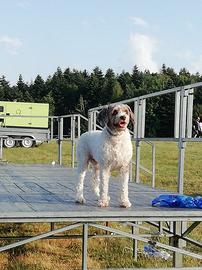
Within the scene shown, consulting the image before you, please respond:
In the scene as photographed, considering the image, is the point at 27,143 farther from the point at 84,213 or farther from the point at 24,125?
the point at 84,213

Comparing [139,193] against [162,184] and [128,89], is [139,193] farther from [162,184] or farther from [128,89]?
[128,89]

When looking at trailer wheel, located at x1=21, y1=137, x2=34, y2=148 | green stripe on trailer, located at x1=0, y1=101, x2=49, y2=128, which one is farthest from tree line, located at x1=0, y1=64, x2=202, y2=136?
trailer wheel, located at x1=21, y1=137, x2=34, y2=148

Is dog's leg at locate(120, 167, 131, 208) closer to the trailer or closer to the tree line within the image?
the trailer

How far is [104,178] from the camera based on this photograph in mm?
4844

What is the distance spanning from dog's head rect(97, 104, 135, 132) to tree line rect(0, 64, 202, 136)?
217 feet

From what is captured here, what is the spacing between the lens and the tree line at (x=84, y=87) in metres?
75.5

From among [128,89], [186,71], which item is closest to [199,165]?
[128,89]

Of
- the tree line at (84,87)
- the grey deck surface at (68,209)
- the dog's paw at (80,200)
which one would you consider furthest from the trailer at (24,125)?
the tree line at (84,87)

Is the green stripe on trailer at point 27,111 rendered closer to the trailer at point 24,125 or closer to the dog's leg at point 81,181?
the trailer at point 24,125

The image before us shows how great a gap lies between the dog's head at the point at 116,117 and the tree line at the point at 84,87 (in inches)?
2607

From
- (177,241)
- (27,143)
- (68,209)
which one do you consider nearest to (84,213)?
(68,209)

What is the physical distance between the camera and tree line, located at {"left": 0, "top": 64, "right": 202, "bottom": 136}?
2972 inches

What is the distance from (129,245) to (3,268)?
234 centimetres

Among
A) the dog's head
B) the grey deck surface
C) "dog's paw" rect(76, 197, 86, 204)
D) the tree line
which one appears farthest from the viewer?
the tree line
